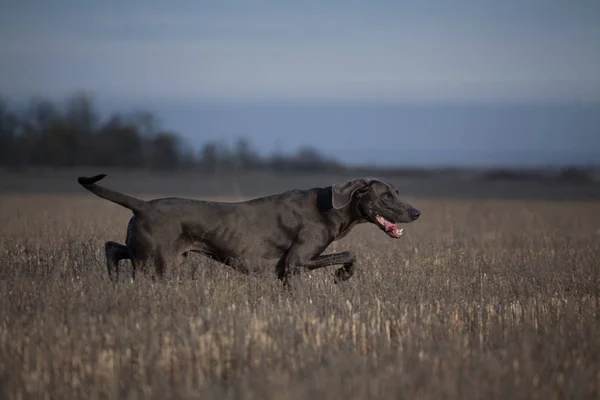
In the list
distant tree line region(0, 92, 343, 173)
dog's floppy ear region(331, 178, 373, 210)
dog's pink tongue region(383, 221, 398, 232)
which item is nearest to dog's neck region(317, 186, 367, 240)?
dog's floppy ear region(331, 178, 373, 210)

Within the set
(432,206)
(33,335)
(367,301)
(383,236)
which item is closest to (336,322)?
(367,301)

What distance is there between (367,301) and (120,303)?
228 cm

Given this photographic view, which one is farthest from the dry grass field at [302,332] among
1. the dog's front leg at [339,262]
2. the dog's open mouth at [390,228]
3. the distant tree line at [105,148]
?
the distant tree line at [105,148]

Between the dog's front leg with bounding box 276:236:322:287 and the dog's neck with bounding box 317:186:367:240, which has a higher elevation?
the dog's neck with bounding box 317:186:367:240

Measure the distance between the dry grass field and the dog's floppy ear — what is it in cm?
89

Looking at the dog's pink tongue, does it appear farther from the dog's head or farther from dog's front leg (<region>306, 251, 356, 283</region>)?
dog's front leg (<region>306, 251, 356, 283</region>)

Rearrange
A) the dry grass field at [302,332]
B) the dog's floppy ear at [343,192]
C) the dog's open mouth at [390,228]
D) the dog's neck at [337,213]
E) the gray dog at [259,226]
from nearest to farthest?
the dry grass field at [302,332], the gray dog at [259,226], the dog's floppy ear at [343,192], the dog's neck at [337,213], the dog's open mouth at [390,228]

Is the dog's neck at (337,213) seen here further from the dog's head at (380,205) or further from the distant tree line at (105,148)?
the distant tree line at (105,148)

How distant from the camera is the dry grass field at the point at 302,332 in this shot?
5.21 meters

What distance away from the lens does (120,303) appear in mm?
7078

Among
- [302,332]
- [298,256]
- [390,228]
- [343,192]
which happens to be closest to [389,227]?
[390,228]

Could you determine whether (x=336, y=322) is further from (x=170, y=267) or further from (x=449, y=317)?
(x=170, y=267)

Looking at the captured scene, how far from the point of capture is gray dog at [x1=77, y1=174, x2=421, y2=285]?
8.11m

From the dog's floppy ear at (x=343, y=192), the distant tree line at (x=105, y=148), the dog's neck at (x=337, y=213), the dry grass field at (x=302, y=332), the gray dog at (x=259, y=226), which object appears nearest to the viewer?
the dry grass field at (x=302, y=332)
